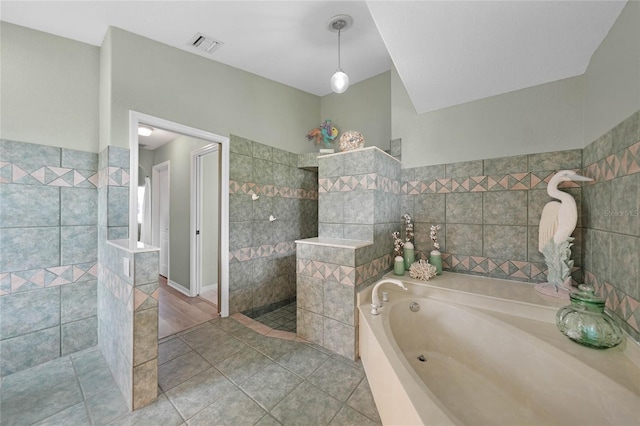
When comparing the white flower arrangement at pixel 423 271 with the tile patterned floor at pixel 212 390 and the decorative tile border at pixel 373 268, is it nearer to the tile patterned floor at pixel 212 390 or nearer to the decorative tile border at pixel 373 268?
the decorative tile border at pixel 373 268

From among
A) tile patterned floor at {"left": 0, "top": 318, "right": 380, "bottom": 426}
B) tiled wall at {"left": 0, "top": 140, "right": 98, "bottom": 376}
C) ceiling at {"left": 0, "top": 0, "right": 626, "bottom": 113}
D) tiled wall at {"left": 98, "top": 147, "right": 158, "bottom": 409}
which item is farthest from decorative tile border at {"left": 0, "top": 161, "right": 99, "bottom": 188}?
tile patterned floor at {"left": 0, "top": 318, "right": 380, "bottom": 426}

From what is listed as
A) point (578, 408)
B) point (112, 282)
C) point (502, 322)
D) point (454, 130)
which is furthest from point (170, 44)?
point (578, 408)

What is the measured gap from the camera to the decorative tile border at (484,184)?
6.24 feet

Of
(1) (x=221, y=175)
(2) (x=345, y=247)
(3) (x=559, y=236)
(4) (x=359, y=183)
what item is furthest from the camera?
(1) (x=221, y=175)

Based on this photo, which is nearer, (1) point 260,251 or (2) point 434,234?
(2) point 434,234

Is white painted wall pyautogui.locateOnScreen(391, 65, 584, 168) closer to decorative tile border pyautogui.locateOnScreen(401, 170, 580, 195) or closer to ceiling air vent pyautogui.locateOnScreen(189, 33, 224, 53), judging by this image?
decorative tile border pyautogui.locateOnScreen(401, 170, 580, 195)

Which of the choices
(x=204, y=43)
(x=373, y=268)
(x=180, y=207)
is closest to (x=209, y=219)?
(x=180, y=207)

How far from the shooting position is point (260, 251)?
8.90ft

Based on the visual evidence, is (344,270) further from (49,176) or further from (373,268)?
(49,176)

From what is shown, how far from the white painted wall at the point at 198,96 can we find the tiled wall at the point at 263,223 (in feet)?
0.82

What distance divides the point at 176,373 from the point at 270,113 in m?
2.64

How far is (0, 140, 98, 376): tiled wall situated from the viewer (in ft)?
5.57

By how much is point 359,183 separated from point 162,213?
3.80 metres

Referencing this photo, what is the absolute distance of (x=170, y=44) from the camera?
2.13m
